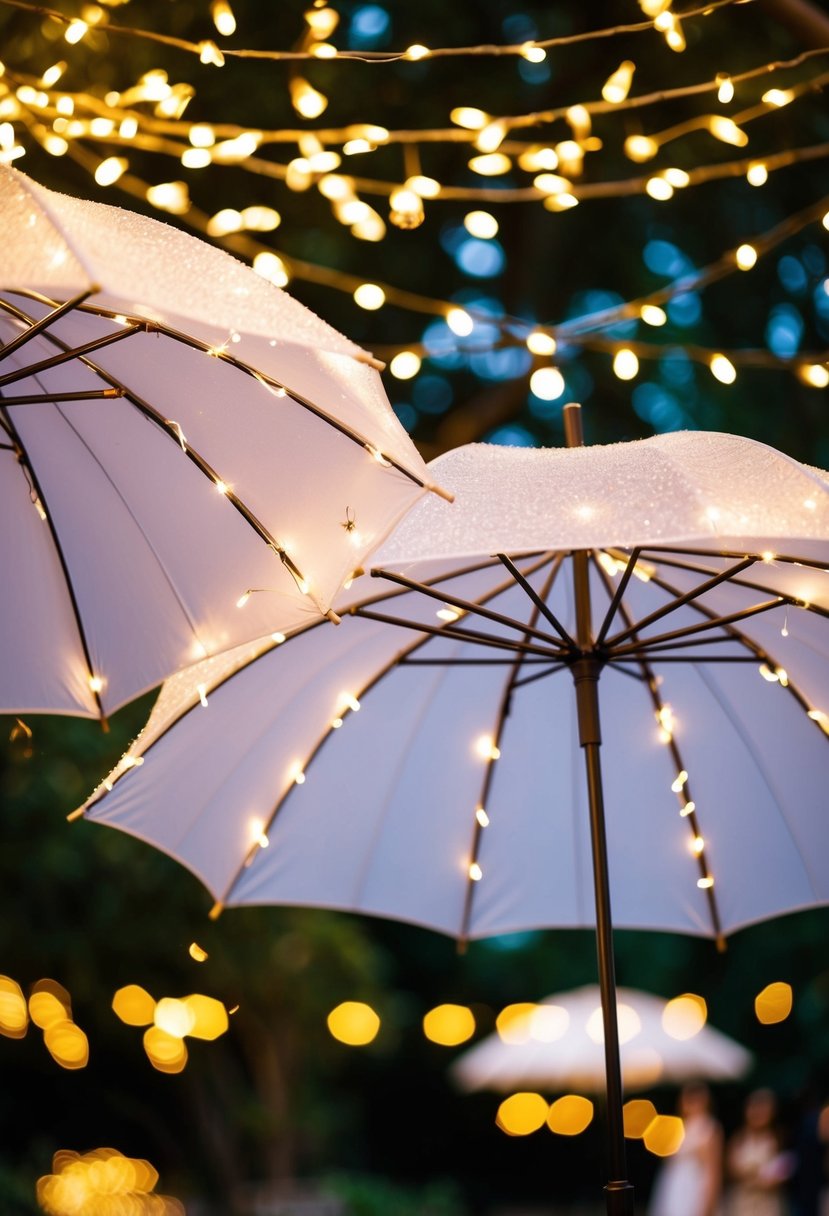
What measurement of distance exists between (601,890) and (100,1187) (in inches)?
322

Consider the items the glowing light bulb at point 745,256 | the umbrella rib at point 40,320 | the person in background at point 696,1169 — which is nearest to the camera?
the umbrella rib at point 40,320

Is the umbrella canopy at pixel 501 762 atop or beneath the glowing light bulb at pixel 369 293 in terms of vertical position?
beneath

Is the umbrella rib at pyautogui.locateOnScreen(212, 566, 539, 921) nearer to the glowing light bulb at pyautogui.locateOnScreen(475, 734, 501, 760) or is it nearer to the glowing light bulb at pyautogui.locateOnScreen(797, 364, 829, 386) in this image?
the glowing light bulb at pyautogui.locateOnScreen(475, 734, 501, 760)

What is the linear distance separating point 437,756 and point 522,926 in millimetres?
560

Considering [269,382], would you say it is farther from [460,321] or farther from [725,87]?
[460,321]

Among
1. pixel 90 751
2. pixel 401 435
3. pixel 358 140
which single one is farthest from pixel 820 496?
pixel 90 751

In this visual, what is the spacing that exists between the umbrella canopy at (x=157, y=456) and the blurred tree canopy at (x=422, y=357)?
1.51 metres

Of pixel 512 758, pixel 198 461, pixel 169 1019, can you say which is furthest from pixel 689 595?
pixel 169 1019

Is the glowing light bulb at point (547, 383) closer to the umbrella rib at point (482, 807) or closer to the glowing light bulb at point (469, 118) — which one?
the glowing light bulb at point (469, 118)

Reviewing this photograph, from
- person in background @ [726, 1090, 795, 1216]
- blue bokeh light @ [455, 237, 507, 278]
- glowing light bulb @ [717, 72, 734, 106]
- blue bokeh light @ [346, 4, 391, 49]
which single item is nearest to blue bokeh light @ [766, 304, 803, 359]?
blue bokeh light @ [455, 237, 507, 278]

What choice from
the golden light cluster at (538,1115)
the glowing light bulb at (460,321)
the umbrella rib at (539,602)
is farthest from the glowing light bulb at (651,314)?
the golden light cluster at (538,1115)

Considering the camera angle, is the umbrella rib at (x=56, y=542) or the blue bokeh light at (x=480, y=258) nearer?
the umbrella rib at (x=56, y=542)

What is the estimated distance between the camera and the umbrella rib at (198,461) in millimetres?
2518

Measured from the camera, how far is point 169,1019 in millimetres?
10391
